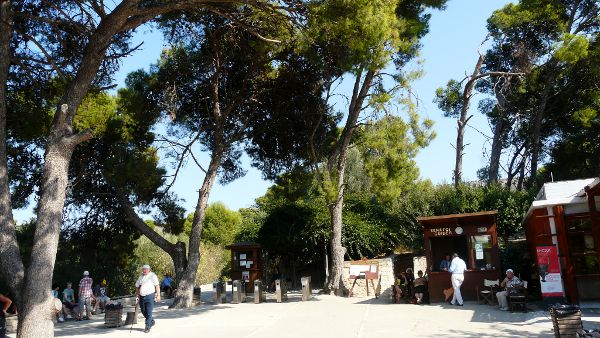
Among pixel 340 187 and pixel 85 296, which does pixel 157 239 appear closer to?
pixel 85 296

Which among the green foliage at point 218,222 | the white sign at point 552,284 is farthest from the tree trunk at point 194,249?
the green foliage at point 218,222

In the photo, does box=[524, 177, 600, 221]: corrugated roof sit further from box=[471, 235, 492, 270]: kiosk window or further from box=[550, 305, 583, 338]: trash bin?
box=[550, 305, 583, 338]: trash bin

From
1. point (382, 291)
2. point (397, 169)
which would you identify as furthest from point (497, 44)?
point (382, 291)

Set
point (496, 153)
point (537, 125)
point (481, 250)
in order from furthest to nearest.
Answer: point (496, 153) → point (537, 125) → point (481, 250)

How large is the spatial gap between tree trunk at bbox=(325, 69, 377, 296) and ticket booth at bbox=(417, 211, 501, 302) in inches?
161

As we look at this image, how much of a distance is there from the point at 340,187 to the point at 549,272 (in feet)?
26.6

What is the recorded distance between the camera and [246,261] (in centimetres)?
2145

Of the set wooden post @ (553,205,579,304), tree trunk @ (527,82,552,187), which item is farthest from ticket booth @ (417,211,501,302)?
tree trunk @ (527,82,552,187)

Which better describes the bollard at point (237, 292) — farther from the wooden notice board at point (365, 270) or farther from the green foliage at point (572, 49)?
the green foliage at point (572, 49)

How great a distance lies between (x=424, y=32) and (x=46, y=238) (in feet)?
48.4

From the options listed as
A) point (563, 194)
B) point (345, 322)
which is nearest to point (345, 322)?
point (345, 322)

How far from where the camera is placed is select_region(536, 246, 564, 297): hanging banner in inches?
450

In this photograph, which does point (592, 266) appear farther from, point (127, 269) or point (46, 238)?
point (127, 269)

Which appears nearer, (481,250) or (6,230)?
(6,230)
